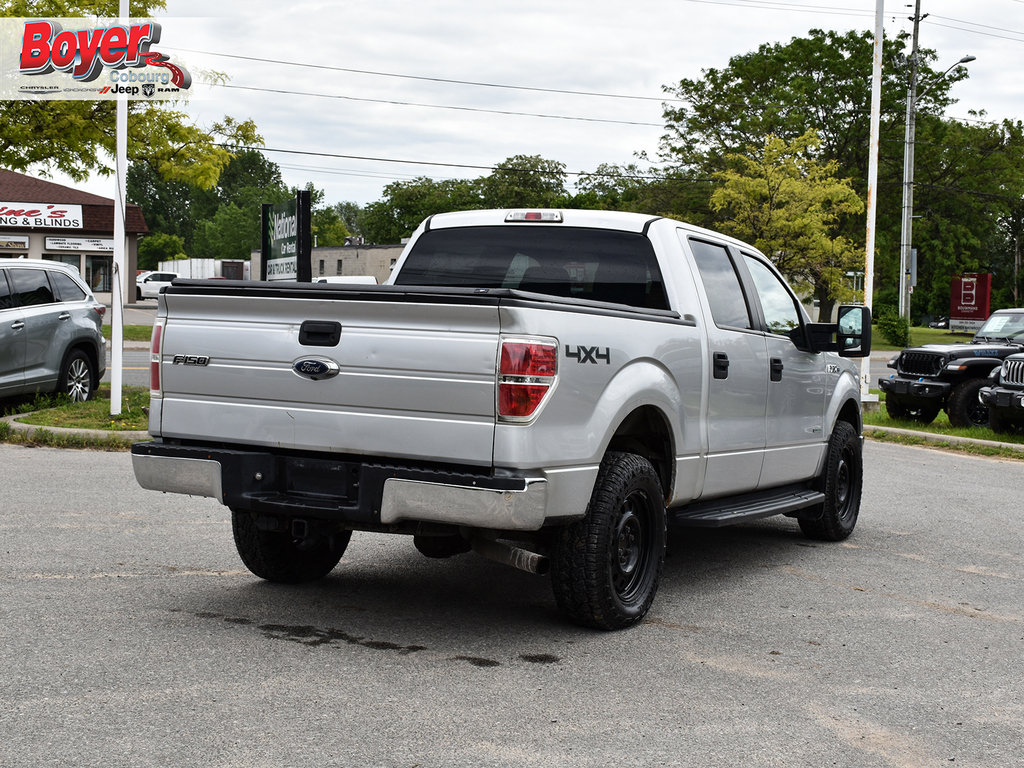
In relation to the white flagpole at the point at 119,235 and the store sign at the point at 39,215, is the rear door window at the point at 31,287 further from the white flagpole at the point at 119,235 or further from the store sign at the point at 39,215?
the store sign at the point at 39,215

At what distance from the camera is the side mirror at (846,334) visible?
25.4 ft

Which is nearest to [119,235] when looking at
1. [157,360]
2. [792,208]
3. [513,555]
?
[157,360]

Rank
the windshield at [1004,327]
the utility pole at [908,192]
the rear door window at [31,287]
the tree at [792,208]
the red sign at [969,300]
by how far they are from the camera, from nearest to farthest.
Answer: the rear door window at [31,287]
the windshield at [1004,327]
the utility pole at [908,192]
the tree at [792,208]
the red sign at [969,300]

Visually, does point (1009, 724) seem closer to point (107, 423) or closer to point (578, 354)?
point (578, 354)

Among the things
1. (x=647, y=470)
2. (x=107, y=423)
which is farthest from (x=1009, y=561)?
(x=107, y=423)

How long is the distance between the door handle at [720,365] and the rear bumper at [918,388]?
10802mm

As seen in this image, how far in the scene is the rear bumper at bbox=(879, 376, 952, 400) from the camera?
1631 centimetres

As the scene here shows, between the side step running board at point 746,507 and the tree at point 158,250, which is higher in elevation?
the tree at point 158,250

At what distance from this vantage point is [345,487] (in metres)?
5.17

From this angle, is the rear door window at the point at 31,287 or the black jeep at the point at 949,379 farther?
the black jeep at the point at 949,379

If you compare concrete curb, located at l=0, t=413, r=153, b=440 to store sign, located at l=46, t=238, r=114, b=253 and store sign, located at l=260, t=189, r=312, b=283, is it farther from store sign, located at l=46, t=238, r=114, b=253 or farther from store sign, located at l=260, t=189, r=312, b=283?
store sign, located at l=46, t=238, r=114, b=253

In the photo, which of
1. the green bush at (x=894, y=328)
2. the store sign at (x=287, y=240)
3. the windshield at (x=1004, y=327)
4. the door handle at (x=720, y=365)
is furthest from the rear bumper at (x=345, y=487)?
the green bush at (x=894, y=328)

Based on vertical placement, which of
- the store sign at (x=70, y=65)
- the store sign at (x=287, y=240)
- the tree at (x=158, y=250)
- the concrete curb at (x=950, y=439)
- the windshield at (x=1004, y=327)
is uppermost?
the tree at (x=158, y=250)

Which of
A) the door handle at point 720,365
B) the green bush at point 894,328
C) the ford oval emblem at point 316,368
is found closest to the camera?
the ford oval emblem at point 316,368
